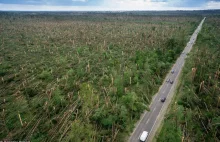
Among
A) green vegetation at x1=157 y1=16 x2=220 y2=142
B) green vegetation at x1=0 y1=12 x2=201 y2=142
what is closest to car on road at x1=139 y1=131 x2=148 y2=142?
green vegetation at x1=157 y1=16 x2=220 y2=142

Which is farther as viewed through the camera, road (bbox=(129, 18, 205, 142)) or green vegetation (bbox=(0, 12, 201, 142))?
road (bbox=(129, 18, 205, 142))

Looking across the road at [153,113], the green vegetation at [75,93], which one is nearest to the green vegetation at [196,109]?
the road at [153,113]

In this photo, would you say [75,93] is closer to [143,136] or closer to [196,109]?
[143,136]

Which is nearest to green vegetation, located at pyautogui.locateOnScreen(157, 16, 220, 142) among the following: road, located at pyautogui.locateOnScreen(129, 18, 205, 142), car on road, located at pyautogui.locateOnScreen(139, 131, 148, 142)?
car on road, located at pyautogui.locateOnScreen(139, 131, 148, 142)

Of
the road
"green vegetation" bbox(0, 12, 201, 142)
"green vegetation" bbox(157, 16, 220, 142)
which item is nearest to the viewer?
"green vegetation" bbox(157, 16, 220, 142)

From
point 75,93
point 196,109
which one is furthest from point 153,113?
point 75,93

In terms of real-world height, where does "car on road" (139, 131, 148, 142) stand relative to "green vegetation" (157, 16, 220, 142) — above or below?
below

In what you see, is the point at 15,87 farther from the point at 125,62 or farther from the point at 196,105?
the point at 196,105

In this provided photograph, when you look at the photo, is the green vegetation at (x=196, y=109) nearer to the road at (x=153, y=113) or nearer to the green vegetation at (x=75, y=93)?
the road at (x=153, y=113)

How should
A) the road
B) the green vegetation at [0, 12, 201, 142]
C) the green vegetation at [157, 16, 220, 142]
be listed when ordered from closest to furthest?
the green vegetation at [157, 16, 220, 142] < the green vegetation at [0, 12, 201, 142] < the road

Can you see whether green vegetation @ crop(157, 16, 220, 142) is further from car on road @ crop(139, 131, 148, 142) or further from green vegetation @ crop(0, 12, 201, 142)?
green vegetation @ crop(0, 12, 201, 142)
